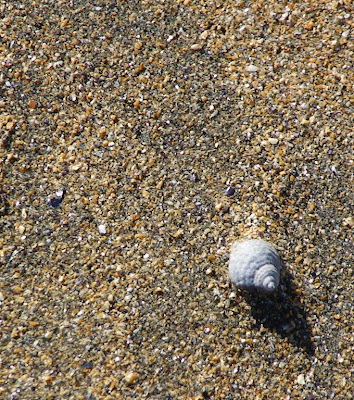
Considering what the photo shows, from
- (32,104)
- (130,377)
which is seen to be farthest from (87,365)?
Result: (32,104)

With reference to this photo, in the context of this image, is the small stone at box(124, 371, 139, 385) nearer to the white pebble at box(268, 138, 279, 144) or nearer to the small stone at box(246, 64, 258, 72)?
the white pebble at box(268, 138, 279, 144)

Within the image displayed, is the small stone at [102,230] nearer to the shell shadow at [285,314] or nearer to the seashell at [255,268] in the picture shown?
the seashell at [255,268]

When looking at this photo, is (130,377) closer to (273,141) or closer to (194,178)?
(194,178)

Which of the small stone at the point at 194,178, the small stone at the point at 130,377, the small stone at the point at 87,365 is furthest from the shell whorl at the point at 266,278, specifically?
the small stone at the point at 87,365

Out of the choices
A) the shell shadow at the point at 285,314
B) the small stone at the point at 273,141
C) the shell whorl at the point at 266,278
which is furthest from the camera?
the small stone at the point at 273,141

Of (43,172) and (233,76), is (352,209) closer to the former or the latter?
(233,76)

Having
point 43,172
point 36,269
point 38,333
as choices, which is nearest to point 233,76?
point 43,172

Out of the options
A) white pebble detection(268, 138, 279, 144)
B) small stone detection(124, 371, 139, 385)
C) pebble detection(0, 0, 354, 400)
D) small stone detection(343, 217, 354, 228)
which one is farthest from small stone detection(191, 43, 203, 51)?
small stone detection(124, 371, 139, 385)
